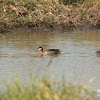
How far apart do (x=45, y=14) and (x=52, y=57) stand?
27.9ft

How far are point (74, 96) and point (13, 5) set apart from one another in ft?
54.2

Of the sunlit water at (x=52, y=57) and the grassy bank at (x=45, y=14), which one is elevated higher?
the grassy bank at (x=45, y=14)

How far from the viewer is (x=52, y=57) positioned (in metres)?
13.4

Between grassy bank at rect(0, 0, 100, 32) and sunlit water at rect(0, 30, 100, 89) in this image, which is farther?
grassy bank at rect(0, 0, 100, 32)

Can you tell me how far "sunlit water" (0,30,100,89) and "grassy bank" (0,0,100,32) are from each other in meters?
0.85

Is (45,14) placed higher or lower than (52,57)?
higher

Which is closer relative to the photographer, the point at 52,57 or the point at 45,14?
the point at 52,57

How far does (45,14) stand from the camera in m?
21.5

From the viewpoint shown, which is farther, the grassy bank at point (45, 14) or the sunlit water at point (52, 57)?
the grassy bank at point (45, 14)

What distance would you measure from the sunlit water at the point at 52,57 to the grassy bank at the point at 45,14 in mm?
853

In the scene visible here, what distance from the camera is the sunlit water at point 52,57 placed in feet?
31.7

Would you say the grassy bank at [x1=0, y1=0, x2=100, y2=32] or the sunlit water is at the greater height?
the grassy bank at [x1=0, y1=0, x2=100, y2=32]

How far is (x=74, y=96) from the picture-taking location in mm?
5387

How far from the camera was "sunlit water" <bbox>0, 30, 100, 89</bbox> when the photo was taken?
9656mm
